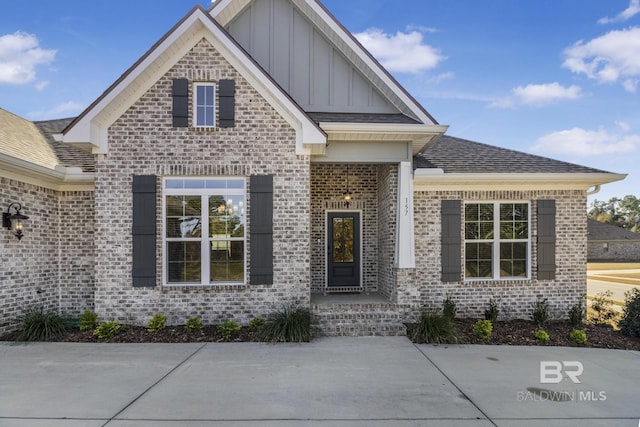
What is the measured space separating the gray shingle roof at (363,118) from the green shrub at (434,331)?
13.2ft

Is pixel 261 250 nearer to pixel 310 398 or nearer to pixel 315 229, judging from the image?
pixel 315 229

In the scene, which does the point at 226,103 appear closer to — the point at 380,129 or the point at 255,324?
the point at 380,129

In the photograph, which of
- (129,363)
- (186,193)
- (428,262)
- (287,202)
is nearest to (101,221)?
(186,193)

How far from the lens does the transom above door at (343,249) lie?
9.30 meters

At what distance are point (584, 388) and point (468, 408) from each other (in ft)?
5.99

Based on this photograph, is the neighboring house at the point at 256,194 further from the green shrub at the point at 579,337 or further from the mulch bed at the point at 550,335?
the green shrub at the point at 579,337

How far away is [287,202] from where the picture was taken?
7.15 metres

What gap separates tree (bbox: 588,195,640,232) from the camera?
200 ft

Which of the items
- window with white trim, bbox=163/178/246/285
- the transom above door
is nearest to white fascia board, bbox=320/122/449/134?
window with white trim, bbox=163/178/246/285

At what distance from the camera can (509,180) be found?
8000 mm

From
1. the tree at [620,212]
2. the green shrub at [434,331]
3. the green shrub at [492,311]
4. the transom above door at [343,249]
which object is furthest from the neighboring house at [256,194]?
the tree at [620,212]

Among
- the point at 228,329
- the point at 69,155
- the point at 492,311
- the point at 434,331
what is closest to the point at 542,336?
the point at 492,311

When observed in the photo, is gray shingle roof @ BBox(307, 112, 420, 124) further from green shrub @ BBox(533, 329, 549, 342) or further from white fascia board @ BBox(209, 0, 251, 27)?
green shrub @ BBox(533, 329, 549, 342)

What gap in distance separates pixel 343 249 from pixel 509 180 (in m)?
4.13
